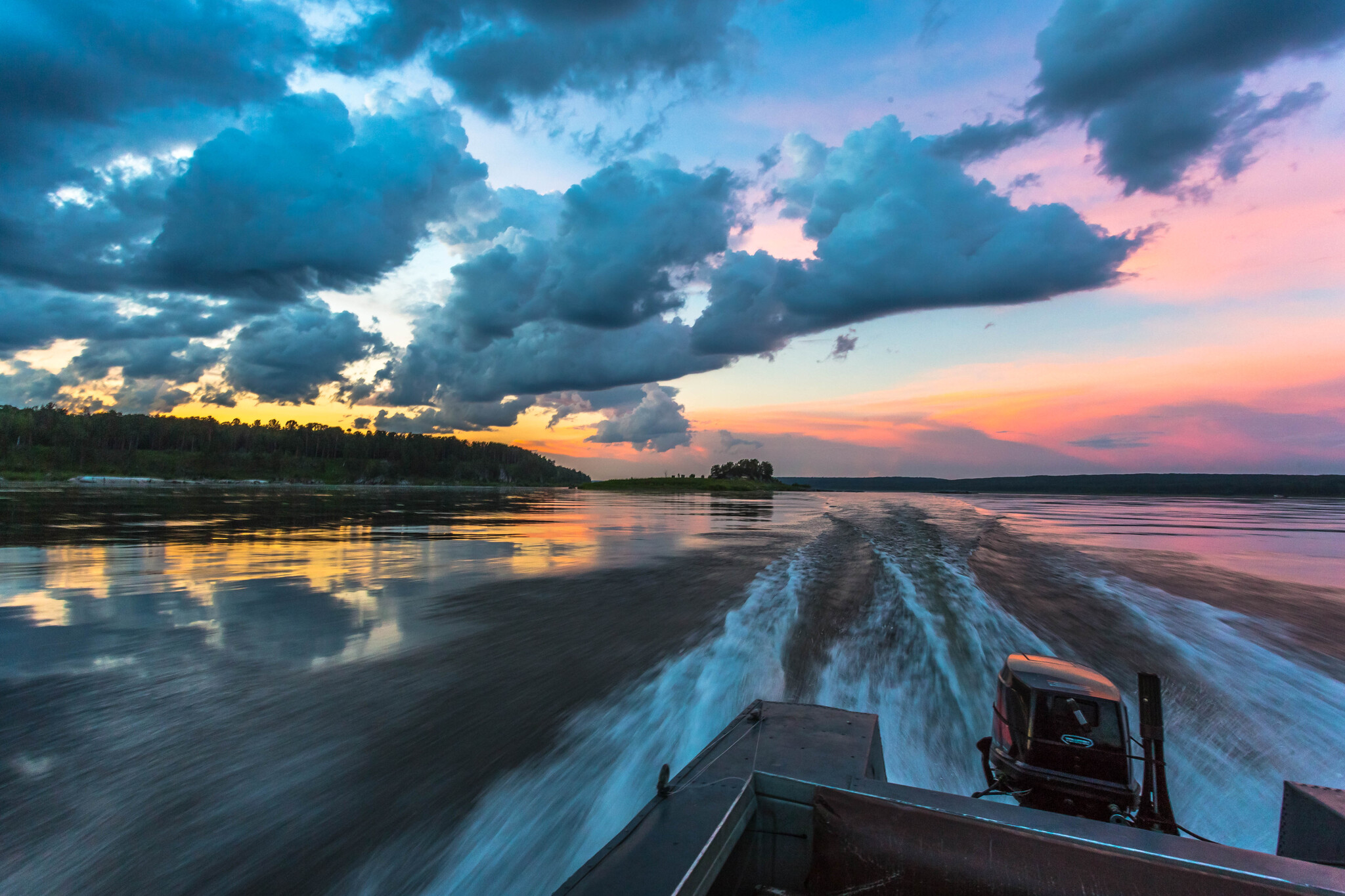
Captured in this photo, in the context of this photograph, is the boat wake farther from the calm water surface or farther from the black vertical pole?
the black vertical pole

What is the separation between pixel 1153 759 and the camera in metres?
3.48

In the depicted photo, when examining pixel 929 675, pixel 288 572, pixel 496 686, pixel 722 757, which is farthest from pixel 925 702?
pixel 288 572

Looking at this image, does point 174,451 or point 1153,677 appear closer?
point 1153,677

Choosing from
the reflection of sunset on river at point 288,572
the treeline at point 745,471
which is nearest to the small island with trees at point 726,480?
the treeline at point 745,471

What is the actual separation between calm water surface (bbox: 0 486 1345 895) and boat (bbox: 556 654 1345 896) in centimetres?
172

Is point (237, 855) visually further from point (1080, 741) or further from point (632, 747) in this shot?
point (1080, 741)

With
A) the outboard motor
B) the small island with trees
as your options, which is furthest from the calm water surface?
the small island with trees

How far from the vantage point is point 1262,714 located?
634 centimetres

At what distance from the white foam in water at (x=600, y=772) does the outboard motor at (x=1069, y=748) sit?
2758mm

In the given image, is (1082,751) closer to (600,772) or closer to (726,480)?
(600,772)

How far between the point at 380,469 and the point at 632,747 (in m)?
183

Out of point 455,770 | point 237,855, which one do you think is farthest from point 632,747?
point 237,855

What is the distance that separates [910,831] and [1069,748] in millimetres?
2050

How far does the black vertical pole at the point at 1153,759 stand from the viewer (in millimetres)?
3408
